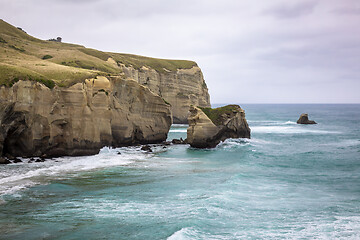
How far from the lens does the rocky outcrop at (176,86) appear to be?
82125 millimetres

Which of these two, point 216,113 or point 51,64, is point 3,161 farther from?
point 216,113

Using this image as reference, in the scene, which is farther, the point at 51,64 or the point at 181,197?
the point at 51,64

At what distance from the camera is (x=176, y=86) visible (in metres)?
86.8

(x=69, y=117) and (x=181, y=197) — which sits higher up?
(x=69, y=117)

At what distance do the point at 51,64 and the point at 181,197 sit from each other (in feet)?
95.4

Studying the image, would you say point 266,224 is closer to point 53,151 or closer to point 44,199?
point 44,199

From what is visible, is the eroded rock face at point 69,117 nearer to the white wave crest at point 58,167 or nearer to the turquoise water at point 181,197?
the white wave crest at point 58,167

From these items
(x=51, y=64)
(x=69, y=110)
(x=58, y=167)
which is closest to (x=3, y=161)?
(x=58, y=167)

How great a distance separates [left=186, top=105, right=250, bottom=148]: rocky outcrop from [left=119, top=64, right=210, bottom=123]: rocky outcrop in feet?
107

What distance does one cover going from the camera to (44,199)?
21.7m

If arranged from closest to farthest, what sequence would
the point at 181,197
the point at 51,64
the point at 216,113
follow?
the point at 181,197 < the point at 51,64 < the point at 216,113

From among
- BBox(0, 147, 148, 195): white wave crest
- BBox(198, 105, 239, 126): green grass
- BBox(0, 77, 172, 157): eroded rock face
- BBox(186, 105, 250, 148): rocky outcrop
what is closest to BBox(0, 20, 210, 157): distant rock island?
BBox(0, 77, 172, 157): eroded rock face

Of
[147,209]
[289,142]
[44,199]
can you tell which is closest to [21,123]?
[44,199]

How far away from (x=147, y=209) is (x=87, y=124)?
19245 millimetres
